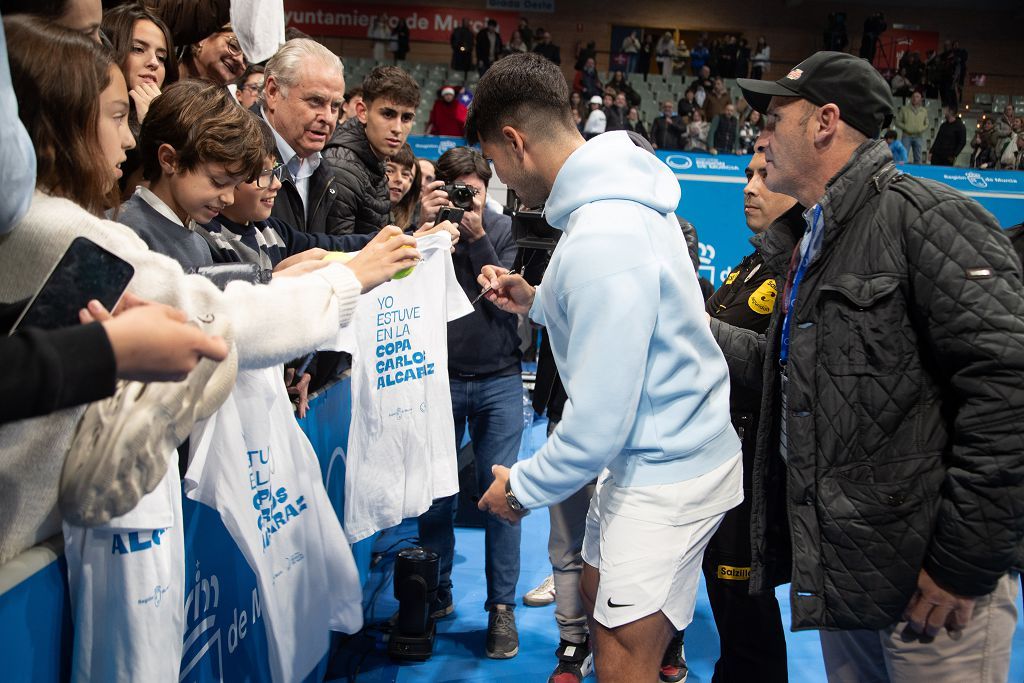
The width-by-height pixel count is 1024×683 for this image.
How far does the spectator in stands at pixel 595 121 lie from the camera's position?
13118 mm

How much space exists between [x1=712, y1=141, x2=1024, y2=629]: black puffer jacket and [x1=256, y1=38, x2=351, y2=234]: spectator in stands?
2129mm

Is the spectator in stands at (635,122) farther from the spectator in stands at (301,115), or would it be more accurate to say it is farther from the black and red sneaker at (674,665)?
the black and red sneaker at (674,665)

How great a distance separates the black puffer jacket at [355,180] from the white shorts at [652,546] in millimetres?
2074

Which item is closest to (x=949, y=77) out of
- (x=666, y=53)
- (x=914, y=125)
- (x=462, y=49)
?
(x=914, y=125)

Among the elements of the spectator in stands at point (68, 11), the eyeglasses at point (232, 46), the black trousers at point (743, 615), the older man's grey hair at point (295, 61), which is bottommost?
the black trousers at point (743, 615)

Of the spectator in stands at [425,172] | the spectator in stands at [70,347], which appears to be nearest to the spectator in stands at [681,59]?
the spectator in stands at [425,172]

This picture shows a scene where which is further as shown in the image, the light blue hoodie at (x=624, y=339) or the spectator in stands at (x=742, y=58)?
the spectator in stands at (x=742, y=58)

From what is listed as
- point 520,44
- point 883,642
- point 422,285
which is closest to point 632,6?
point 520,44

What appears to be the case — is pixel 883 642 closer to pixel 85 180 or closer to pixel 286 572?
pixel 286 572

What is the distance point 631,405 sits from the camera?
1789 mm

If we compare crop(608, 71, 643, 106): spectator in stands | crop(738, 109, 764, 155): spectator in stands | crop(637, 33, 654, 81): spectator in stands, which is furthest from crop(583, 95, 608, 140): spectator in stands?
crop(637, 33, 654, 81): spectator in stands

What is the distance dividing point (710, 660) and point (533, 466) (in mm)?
1976

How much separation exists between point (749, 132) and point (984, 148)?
12.7 ft

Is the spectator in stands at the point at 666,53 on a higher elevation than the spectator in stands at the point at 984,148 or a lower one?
higher
